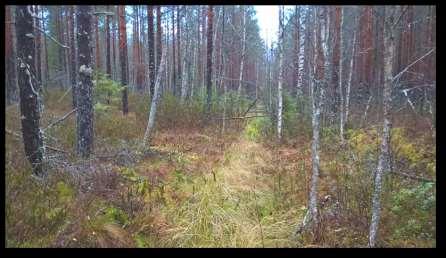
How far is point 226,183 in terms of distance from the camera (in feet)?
24.3

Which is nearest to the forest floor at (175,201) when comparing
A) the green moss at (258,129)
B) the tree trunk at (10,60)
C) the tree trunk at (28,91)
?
the tree trunk at (28,91)

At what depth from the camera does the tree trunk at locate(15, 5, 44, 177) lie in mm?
5734

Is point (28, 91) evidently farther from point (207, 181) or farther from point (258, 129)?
point (258, 129)

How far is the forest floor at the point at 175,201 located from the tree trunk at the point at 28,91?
20 centimetres

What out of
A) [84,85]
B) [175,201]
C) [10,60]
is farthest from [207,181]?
[10,60]

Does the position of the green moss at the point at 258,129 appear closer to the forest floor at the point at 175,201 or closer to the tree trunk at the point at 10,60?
the forest floor at the point at 175,201

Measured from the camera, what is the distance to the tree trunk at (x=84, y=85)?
7934 mm

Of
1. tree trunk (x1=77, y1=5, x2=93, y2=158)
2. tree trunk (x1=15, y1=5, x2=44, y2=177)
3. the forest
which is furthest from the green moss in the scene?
tree trunk (x1=15, y1=5, x2=44, y2=177)

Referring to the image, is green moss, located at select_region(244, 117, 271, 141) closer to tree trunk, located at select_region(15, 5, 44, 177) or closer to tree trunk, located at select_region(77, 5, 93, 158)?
tree trunk, located at select_region(77, 5, 93, 158)

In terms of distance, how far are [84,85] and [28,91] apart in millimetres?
2218
